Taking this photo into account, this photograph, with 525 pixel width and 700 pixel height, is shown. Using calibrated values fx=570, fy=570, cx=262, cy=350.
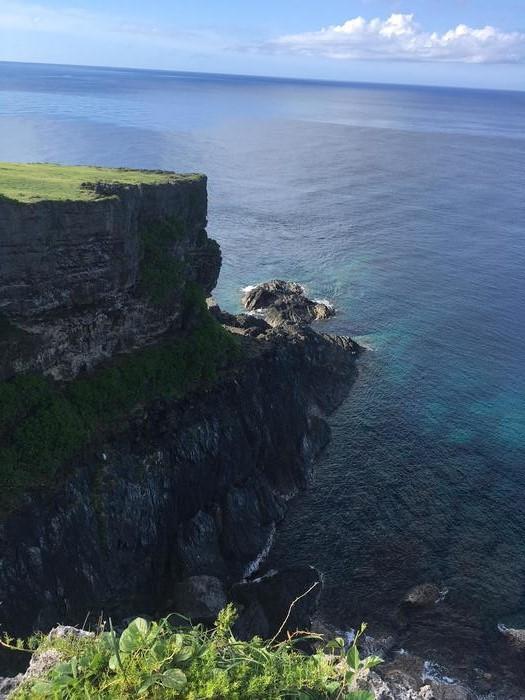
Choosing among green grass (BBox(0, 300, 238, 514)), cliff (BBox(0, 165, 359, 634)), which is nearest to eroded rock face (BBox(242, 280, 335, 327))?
cliff (BBox(0, 165, 359, 634))

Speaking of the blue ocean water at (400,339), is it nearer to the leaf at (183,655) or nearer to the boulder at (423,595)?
the boulder at (423,595)

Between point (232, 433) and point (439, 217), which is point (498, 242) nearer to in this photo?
point (439, 217)

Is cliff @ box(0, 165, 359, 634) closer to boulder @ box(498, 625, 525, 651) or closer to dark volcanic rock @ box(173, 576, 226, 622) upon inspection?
dark volcanic rock @ box(173, 576, 226, 622)

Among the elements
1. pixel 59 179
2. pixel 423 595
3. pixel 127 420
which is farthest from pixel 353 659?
pixel 59 179

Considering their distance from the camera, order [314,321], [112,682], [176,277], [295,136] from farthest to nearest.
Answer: [295,136] → [314,321] → [176,277] → [112,682]

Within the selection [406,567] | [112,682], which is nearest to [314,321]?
[406,567]

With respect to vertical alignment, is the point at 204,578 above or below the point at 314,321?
below
